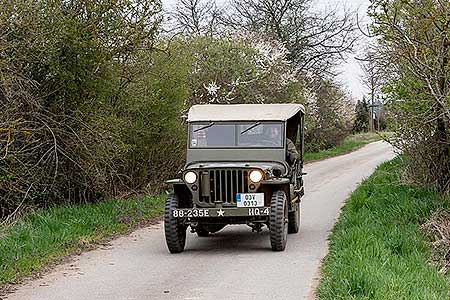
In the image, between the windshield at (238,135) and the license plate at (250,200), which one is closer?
the license plate at (250,200)

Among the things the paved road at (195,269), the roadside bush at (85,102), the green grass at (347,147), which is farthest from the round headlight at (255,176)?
the green grass at (347,147)

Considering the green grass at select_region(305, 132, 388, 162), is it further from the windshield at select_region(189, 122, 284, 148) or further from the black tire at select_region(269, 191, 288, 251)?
the black tire at select_region(269, 191, 288, 251)

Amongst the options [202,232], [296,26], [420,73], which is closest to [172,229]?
[202,232]

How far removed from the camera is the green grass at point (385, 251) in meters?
7.76

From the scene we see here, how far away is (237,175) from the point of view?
11430 millimetres

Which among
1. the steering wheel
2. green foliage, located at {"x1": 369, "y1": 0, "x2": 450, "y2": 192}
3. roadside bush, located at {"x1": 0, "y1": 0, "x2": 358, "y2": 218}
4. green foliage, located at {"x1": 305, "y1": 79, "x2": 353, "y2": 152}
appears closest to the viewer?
green foliage, located at {"x1": 369, "y1": 0, "x2": 450, "y2": 192}

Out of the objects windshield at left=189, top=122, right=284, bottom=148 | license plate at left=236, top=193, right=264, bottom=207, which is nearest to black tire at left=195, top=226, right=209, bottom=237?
windshield at left=189, top=122, right=284, bottom=148

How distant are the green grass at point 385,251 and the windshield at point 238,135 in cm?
201

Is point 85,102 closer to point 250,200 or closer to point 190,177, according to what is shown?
point 190,177

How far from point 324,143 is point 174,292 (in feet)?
115

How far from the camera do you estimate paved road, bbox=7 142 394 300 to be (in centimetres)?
865

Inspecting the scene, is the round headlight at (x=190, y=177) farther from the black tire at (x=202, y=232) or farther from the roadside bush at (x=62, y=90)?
the roadside bush at (x=62, y=90)

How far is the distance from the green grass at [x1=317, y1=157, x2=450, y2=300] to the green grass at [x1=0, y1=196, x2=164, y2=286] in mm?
4033

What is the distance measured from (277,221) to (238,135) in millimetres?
2236
